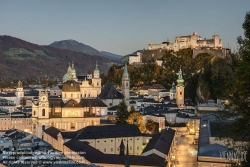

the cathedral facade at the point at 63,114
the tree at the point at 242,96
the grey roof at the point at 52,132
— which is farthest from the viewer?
the cathedral facade at the point at 63,114

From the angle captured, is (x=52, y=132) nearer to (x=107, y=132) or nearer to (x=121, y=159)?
(x=107, y=132)

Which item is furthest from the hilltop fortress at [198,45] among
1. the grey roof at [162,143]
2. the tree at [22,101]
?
the grey roof at [162,143]

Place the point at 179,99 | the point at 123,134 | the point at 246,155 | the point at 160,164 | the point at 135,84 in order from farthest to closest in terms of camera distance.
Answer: the point at 135,84 → the point at 179,99 → the point at 123,134 → the point at 160,164 → the point at 246,155

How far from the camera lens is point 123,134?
1565 inches

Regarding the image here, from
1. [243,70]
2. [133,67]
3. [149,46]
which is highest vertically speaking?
[149,46]

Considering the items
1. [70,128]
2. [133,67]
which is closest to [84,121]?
[70,128]

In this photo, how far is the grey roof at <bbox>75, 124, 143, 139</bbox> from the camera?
1506 inches

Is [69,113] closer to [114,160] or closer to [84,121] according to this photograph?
[84,121]

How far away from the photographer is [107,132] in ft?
129

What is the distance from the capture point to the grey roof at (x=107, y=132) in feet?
125

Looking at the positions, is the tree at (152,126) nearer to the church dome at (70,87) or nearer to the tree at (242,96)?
the church dome at (70,87)

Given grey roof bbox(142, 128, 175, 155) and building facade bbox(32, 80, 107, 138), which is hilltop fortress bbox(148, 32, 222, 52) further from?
grey roof bbox(142, 128, 175, 155)

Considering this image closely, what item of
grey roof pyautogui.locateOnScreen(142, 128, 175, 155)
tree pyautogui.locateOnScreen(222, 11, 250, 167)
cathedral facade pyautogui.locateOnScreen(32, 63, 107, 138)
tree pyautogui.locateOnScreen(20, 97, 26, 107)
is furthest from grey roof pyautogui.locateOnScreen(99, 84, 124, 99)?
tree pyautogui.locateOnScreen(222, 11, 250, 167)

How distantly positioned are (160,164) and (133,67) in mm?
68273
